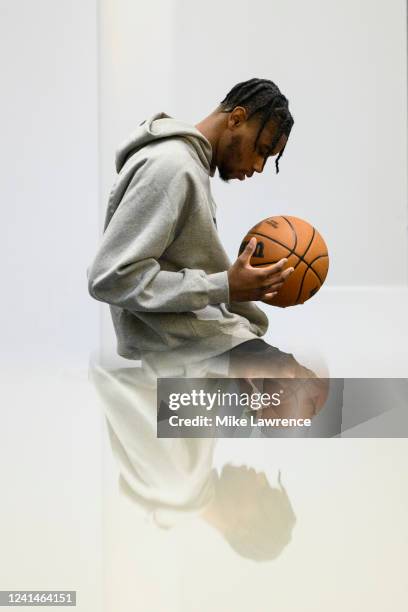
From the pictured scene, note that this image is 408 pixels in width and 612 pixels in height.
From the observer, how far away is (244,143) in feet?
7.79

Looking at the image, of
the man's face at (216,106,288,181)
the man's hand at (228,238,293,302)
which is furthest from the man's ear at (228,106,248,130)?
the man's hand at (228,238,293,302)

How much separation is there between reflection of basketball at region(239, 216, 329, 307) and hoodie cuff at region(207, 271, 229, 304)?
0.53 feet

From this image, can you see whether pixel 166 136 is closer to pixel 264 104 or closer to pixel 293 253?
pixel 264 104

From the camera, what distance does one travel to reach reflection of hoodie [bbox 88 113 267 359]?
2146 millimetres

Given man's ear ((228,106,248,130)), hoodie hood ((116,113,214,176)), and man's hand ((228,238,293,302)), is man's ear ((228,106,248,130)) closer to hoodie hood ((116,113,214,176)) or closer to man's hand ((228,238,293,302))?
hoodie hood ((116,113,214,176))

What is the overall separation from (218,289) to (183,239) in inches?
7.9

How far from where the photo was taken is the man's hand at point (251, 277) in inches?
84.3

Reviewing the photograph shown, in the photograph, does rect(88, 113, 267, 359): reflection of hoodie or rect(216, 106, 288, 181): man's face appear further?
rect(216, 106, 288, 181): man's face

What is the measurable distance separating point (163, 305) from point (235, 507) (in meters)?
0.96

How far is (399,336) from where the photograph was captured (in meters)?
3.42

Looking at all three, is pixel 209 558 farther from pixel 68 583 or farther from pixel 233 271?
pixel 233 271

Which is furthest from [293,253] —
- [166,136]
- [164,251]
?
[166,136]

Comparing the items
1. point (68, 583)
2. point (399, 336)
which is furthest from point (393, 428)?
point (399, 336)

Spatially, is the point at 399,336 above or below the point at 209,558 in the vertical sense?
above
